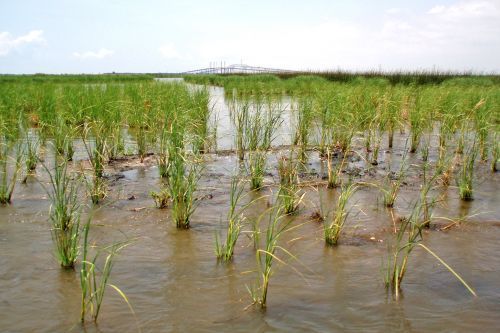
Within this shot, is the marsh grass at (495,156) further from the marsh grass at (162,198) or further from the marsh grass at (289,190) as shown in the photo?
the marsh grass at (162,198)

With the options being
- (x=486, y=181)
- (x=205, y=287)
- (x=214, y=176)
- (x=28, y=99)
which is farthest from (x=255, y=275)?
(x=28, y=99)

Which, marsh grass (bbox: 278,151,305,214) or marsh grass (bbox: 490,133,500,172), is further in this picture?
marsh grass (bbox: 490,133,500,172)

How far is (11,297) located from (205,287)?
1152 millimetres

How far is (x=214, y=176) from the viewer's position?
561cm

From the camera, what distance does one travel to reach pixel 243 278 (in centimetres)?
294

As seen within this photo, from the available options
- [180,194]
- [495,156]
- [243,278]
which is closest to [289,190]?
[180,194]

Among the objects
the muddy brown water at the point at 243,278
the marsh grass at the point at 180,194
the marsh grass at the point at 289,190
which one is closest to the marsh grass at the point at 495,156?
the muddy brown water at the point at 243,278

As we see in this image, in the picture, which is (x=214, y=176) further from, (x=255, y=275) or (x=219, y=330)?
(x=219, y=330)

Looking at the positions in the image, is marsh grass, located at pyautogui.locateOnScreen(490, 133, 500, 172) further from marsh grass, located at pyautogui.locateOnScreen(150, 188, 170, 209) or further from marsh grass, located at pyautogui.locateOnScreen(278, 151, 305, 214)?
marsh grass, located at pyautogui.locateOnScreen(150, 188, 170, 209)

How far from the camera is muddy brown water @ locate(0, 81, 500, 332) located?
2.44 metres

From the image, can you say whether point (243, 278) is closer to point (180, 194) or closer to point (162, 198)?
→ point (180, 194)

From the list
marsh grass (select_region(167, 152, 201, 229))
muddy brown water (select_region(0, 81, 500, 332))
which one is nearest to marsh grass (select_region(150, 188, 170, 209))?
muddy brown water (select_region(0, 81, 500, 332))

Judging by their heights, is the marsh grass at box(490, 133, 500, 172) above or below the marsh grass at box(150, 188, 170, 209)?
above

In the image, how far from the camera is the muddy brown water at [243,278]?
2.44 metres
